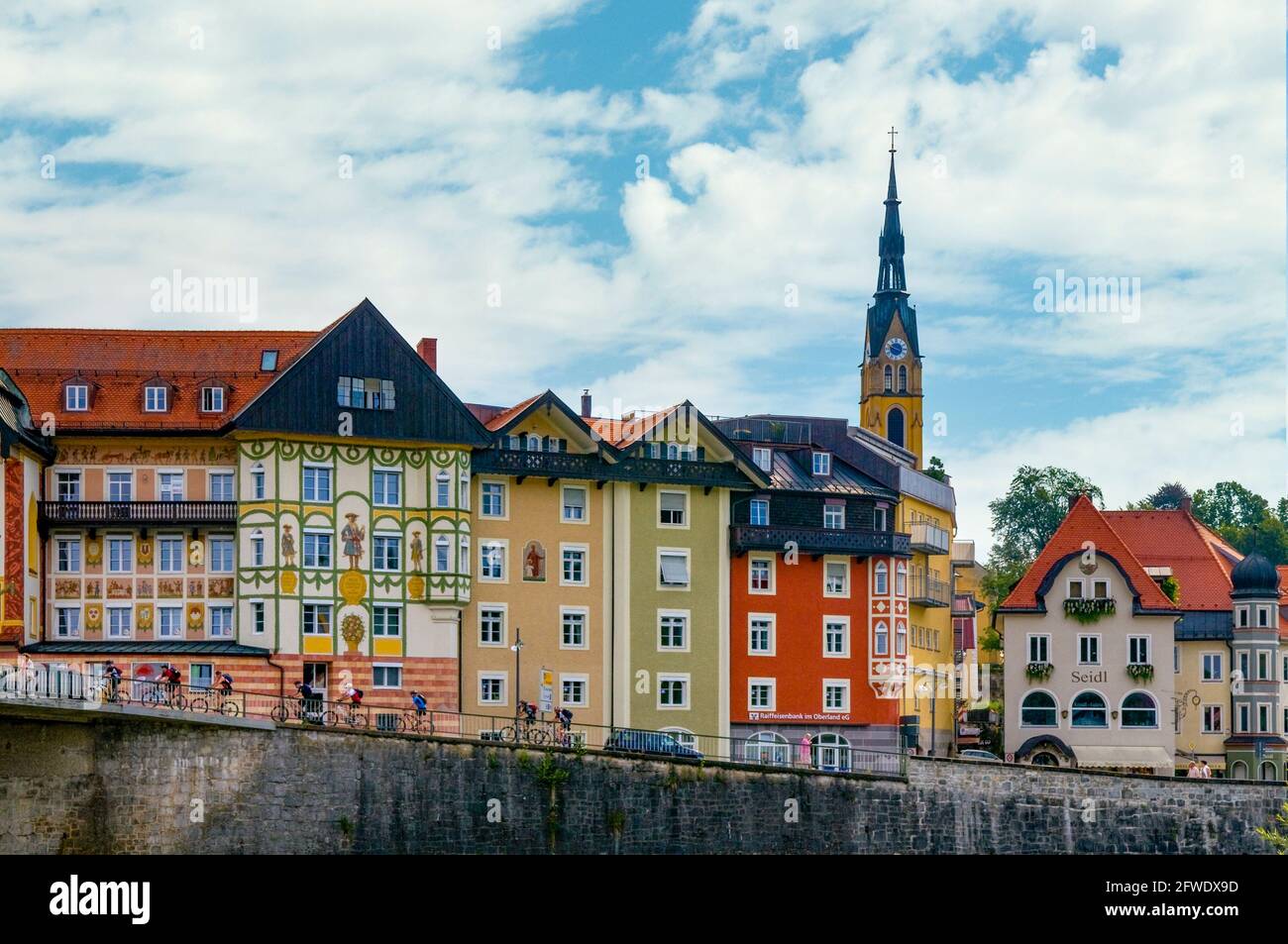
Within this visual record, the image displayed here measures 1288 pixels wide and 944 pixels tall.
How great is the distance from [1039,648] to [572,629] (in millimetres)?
23342

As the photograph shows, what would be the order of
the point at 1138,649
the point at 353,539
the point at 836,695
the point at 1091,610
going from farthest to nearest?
the point at 1091,610 → the point at 1138,649 → the point at 836,695 → the point at 353,539

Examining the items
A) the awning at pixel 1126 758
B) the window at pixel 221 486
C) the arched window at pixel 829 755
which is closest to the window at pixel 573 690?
the arched window at pixel 829 755

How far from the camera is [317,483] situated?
301 ft

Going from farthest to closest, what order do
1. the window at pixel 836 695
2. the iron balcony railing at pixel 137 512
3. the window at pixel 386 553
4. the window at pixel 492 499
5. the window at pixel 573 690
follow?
1. the window at pixel 836 695
2. the window at pixel 492 499
3. the window at pixel 573 690
4. the window at pixel 386 553
5. the iron balcony railing at pixel 137 512

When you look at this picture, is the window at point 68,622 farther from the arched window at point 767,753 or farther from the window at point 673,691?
the arched window at point 767,753

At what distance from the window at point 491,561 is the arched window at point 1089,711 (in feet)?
89.3

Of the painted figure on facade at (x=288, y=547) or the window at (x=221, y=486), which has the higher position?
the window at (x=221, y=486)

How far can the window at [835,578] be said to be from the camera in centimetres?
10175

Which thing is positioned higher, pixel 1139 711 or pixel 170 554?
pixel 170 554

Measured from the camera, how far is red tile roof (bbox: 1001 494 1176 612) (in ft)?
359

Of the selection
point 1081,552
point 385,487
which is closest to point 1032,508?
point 1081,552

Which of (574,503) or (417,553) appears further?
(574,503)

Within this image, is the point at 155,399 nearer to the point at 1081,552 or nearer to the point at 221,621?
the point at 221,621

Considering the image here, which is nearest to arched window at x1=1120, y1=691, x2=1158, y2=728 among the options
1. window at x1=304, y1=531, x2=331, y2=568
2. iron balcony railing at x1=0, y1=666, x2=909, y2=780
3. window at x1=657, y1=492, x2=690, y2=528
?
iron balcony railing at x1=0, y1=666, x2=909, y2=780
